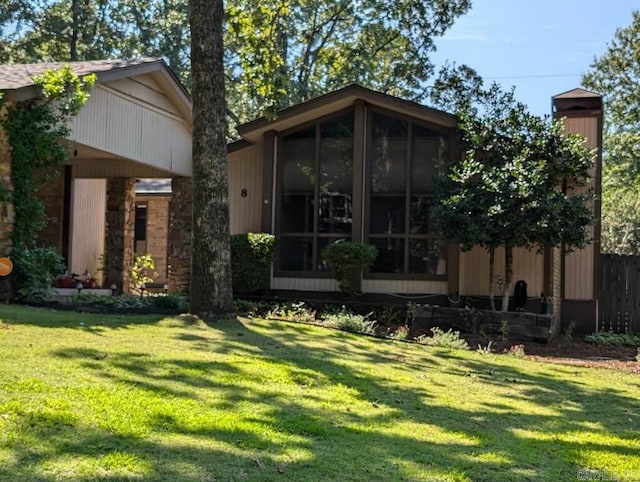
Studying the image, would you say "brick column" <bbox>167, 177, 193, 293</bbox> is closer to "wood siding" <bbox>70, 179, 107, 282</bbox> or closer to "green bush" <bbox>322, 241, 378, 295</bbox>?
"wood siding" <bbox>70, 179, 107, 282</bbox>

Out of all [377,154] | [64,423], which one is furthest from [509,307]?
[64,423]

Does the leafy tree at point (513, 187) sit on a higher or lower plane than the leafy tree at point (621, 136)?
lower

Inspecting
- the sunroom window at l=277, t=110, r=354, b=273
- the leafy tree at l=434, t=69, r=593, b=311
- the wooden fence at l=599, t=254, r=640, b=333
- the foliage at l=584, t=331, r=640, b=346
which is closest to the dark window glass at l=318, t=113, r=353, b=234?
the sunroom window at l=277, t=110, r=354, b=273

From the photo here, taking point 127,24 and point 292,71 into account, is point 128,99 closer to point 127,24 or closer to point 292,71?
point 292,71

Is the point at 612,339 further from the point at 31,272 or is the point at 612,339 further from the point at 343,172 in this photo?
the point at 31,272

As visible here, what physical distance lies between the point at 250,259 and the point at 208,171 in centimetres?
408

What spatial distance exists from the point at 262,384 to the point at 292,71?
20581 mm

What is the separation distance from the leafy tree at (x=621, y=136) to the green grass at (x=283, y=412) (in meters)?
19.1

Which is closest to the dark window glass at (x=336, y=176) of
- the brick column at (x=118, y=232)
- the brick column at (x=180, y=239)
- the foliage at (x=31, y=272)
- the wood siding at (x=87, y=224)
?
the brick column at (x=180, y=239)

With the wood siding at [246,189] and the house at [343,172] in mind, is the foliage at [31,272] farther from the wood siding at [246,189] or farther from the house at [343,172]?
the wood siding at [246,189]

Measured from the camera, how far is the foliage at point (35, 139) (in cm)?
991

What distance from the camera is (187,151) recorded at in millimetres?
15320

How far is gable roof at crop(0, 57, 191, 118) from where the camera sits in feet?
32.6

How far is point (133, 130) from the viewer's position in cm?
1315
